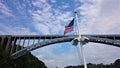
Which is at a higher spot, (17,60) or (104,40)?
(104,40)

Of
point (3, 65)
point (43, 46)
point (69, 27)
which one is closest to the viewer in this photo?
point (69, 27)

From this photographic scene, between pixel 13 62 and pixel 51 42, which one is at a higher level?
pixel 51 42

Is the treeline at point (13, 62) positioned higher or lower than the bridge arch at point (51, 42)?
lower

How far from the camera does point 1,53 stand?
75438mm

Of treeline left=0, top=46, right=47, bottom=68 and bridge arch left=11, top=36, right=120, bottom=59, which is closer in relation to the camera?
treeline left=0, top=46, right=47, bottom=68

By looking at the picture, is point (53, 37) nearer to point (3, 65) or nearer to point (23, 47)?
point (23, 47)

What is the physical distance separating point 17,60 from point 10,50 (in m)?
6.36

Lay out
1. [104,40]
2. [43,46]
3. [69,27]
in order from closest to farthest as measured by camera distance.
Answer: [69,27]
[104,40]
[43,46]

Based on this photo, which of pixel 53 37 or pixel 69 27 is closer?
pixel 69 27

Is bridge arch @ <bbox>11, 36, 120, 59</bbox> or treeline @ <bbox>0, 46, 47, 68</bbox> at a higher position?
bridge arch @ <bbox>11, 36, 120, 59</bbox>

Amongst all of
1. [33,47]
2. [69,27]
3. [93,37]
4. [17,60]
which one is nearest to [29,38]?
[33,47]

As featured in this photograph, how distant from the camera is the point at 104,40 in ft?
278

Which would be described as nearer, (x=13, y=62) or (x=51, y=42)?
(x=13, y=62)

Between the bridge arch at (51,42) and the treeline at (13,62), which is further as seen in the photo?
Result: the bridge arch at (51,42)
